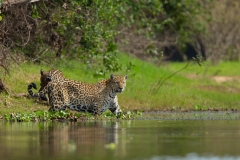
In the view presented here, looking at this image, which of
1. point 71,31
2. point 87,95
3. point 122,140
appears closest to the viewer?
point 122,140

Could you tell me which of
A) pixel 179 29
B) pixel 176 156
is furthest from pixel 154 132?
pixel 179 29

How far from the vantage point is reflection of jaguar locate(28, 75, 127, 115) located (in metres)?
20.6

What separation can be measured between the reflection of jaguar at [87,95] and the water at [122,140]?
1454 mm

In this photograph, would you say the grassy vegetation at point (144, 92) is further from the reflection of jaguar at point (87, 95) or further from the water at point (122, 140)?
the water at point (122, 140)

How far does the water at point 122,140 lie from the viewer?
41.6ft

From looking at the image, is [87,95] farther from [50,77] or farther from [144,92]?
[144,92]

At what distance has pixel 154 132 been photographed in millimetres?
16469

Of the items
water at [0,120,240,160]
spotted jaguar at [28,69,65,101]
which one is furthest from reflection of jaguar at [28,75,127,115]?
water at [0,120,240,160]

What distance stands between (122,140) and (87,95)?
6206 millimetres

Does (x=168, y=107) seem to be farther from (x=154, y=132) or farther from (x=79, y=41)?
(x=154, y=132)

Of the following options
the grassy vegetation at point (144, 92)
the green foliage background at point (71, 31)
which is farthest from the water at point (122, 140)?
the green foliage background at point (71, 31)

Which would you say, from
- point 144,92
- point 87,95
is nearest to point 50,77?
point 87,95

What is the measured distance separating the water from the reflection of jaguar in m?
1.45

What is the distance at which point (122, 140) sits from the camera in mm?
14766
